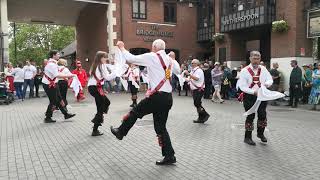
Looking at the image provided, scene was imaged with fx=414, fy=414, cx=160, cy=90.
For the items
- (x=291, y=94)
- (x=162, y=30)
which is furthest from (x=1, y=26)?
(x=291, y=94)

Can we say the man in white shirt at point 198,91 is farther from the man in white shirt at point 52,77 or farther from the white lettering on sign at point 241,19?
the white lettering on sign at point 241,19

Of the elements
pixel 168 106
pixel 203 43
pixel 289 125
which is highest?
pixel 203 43

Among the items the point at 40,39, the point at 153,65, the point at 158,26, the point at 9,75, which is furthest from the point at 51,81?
the point at 40,39

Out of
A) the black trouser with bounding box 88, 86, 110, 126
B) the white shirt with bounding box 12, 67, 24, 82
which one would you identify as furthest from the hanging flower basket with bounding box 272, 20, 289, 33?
the white shirt with bounding box 12, 67, 24, 82

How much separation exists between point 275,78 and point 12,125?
36.1 ft

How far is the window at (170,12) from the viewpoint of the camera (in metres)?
29.0

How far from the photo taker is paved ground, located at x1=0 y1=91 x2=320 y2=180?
6.02 meters

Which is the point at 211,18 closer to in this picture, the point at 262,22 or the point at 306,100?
the point at 262,22

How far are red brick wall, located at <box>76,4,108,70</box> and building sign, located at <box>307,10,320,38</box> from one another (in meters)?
13.6

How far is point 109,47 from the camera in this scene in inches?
1070

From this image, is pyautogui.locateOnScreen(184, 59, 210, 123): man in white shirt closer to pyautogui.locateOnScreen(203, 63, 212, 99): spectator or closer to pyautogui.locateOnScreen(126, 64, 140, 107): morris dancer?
pyautogui.locateOnScreen(126, 64, 140, 107): morris dancer

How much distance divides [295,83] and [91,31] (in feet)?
62.7

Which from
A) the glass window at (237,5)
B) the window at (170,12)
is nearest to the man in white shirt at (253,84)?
the glass window at (237,5)

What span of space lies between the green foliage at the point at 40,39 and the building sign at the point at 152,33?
118ft
